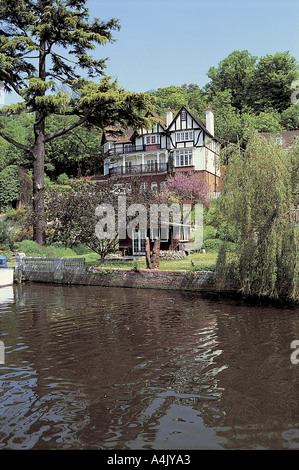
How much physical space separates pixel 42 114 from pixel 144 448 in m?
25.0

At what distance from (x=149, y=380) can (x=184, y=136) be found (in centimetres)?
4496

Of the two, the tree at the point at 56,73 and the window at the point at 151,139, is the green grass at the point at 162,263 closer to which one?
the tree at the point at 56,73

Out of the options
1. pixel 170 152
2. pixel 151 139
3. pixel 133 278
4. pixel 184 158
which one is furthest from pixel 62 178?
pixel 133 278

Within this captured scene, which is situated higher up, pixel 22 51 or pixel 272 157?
pixel 22 51

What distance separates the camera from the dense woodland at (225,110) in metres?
55.7

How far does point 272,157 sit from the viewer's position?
1509 centimetres

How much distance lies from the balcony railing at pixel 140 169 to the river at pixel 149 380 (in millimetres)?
38351

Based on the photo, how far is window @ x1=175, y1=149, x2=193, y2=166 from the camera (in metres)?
49.3

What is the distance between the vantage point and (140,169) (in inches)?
2046

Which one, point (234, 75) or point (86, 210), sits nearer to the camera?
point (86, 210)

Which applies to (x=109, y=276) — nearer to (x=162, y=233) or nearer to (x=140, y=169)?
(x=162, y=233)

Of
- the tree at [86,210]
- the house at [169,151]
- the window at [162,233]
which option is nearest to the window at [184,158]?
the house at [169,151]

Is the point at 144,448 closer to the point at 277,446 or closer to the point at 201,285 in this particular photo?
the point at 277,446

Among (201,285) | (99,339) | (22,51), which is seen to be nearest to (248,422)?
(99,339)
